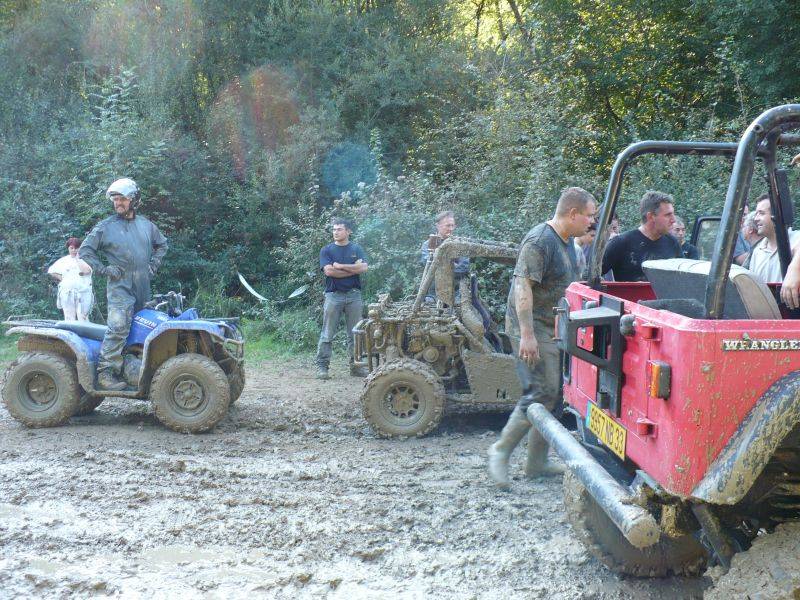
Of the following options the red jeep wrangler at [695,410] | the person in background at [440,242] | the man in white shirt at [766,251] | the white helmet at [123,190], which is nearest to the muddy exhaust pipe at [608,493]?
the red jeep wrangler at [695,410]

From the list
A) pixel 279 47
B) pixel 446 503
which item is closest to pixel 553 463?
pixel 446 503

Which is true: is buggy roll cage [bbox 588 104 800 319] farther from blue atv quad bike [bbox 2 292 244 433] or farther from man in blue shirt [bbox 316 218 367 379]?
man in blue shirt [bbox 316 218 367 379]

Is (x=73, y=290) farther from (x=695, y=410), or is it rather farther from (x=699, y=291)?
(x=695, y=410)

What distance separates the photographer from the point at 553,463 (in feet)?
18.1

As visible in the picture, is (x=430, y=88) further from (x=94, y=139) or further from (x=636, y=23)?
(x=94, y=139)

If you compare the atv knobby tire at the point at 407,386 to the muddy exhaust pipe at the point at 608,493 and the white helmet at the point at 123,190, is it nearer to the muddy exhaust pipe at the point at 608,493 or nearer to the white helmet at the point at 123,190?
the white helmet at the point at 123,190

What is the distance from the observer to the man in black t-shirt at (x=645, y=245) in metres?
5.70

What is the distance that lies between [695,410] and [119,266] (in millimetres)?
5651

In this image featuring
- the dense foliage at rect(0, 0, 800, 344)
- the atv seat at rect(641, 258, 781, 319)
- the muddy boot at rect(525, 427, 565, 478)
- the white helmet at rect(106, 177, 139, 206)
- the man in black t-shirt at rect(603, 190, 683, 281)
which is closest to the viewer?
the atv seat at rect(641, 258, 781, 319)

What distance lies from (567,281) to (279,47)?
13.9 meters

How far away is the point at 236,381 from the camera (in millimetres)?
7473

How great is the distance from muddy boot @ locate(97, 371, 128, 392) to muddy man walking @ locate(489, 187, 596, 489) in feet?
11.1

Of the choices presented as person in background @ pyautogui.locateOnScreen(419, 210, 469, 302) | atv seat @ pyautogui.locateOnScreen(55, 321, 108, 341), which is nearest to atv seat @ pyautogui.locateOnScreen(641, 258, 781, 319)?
person in background @ pyautogui.locateOnScreen(419, 210, 469, 302)

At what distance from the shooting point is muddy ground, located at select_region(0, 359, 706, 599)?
12.5ft
